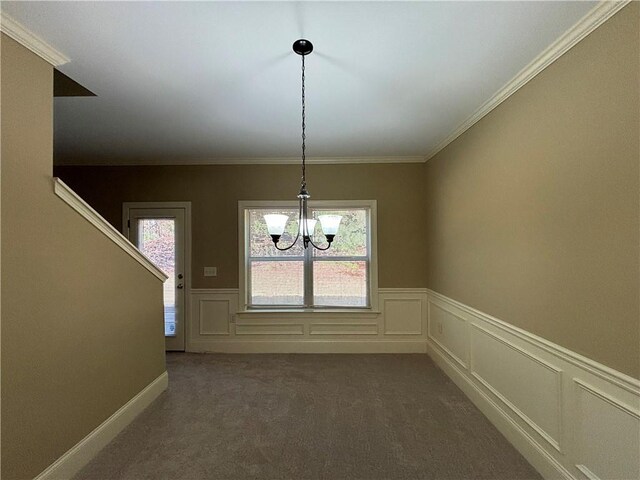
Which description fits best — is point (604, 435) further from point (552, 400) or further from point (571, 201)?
point (571, 201)

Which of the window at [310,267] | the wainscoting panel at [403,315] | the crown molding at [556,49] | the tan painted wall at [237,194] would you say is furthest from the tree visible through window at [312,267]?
the crown molding at [556,49]

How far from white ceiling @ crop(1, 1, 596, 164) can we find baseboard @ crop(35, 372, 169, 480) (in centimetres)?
236

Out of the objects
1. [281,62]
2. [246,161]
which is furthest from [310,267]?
[281,62]

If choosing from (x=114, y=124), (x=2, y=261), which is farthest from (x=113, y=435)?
(x=114, y=124)

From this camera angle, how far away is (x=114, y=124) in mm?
2934

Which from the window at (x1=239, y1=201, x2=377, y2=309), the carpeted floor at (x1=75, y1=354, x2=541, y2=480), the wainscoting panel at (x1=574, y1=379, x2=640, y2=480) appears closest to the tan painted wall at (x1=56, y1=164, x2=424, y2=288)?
the window at (x1=239, y1=201, x2=377, y2=309)

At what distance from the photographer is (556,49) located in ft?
5.69

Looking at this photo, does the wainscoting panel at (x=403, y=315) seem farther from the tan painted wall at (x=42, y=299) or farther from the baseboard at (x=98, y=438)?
the tan painted wall at (x=42, y=299)

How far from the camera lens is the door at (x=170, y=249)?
165 inches

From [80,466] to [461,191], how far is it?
360 cm

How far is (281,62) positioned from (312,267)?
2780 mm

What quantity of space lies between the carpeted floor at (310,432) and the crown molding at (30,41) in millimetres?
2484

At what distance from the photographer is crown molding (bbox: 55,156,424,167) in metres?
4.12

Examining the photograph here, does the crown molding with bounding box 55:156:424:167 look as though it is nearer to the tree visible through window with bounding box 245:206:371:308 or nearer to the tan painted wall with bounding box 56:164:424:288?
the tan painted wall with bounding box 56:164:424:288
